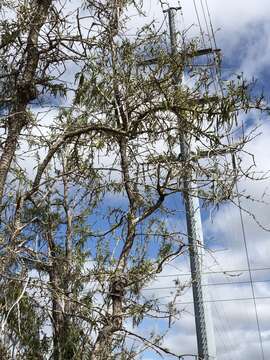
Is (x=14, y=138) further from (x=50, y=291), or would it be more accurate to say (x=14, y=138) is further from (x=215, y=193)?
(x=215, y=193)

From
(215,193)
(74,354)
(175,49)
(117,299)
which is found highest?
(175,49)

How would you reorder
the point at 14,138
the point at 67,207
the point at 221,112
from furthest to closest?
the point at 67,207 → the point at 221,112 → the point at 14,138

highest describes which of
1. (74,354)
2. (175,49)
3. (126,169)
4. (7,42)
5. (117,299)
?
(175,49)

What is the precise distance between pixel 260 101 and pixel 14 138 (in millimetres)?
1653

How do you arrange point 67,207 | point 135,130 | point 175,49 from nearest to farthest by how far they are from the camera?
point 135,130, point 175,49, point 67,207

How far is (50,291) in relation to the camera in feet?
11.6

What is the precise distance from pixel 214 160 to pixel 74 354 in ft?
5.35

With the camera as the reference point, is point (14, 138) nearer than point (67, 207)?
Yes

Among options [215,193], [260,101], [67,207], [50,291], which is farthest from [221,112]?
[67,207]

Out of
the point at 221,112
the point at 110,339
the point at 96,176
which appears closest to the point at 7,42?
the point at 96,176

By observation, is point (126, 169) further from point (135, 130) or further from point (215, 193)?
point (215, 193)

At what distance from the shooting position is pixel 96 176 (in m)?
4.70

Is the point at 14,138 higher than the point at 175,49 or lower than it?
lower

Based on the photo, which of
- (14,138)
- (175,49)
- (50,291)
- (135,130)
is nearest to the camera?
(50,291)
